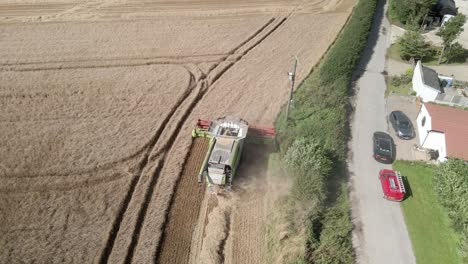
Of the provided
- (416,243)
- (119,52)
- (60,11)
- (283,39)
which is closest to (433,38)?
(283,39)

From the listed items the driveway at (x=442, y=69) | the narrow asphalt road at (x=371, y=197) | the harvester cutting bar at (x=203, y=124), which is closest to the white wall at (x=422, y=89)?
the narrow asphalt road at (x=371, y=197)

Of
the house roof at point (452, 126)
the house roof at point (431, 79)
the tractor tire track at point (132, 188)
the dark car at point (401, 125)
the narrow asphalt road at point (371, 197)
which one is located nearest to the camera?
the tractor tire track at point (132, 188)

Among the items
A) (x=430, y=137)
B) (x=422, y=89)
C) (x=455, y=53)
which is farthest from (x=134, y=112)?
(x=455, y=53)

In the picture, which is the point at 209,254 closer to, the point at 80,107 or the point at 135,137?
the point at 135,137

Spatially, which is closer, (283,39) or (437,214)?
(437,214)

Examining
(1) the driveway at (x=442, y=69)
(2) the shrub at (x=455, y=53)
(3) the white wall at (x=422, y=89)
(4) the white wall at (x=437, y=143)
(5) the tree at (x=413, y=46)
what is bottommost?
(4) the white wall at (x=437, y=143)

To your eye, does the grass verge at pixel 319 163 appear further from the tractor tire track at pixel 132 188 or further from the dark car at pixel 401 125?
the tractor tire track at pixel 132 188

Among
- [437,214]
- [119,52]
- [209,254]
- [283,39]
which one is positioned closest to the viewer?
[209,254]
